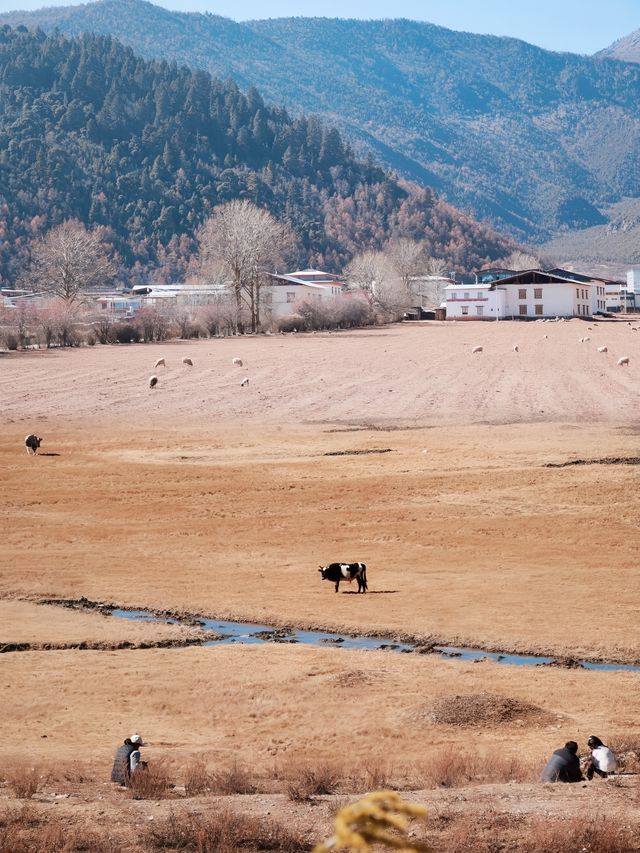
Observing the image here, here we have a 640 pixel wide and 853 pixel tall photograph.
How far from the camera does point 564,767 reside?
15.3 m

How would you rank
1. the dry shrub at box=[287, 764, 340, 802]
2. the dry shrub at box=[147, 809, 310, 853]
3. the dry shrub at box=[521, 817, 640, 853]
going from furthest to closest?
the dry shrub at box=[287, 764, 340, 802] < the dry shrub at box=[147, 809, 310, 853] < the dry shrub at box=[521, 817, 640, 853]

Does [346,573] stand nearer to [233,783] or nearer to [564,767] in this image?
[564,767]

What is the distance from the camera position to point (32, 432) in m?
50.8

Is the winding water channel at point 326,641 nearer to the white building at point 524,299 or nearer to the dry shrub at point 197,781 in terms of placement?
the dry shrub at point 197,781

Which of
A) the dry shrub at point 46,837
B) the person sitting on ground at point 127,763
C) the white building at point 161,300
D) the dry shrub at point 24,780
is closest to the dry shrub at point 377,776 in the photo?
the person sitting on ground at point 127,763

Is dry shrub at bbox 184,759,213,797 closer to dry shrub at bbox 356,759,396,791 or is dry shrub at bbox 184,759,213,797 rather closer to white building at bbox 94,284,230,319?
dry shrub at bbox 356,759,396,791

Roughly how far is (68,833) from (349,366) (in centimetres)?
6510

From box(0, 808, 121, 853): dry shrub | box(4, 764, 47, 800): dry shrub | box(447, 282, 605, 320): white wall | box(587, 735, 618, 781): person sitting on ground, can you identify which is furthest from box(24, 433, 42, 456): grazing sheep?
box(447, 282, 605, 320): white wall

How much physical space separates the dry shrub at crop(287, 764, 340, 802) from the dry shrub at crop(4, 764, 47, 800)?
2756 mm

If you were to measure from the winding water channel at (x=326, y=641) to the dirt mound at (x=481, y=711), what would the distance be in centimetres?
315

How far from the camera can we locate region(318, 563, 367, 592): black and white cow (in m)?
27.2

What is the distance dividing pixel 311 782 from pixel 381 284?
154921mm

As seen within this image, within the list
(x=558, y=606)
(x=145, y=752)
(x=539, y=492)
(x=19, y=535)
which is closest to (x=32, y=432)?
(x=19, y=535)

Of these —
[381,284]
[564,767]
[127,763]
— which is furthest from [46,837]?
[381,284]
